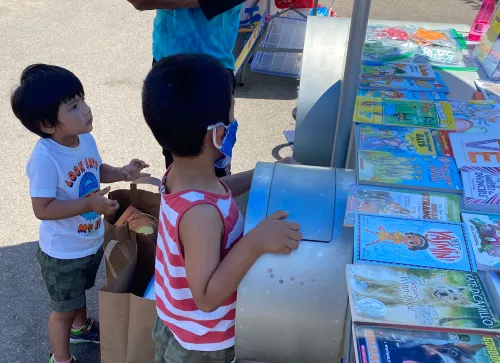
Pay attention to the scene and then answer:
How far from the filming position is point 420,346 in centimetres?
94

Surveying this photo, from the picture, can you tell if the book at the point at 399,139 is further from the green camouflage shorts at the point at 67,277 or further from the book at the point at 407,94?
the green camouflage shorts at the point at 67,277

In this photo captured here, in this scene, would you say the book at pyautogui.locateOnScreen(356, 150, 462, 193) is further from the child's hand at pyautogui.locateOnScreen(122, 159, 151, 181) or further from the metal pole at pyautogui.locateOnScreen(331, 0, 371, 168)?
the child's hand at pyautogui.locateOnScreen(122, 159, 151, 181)

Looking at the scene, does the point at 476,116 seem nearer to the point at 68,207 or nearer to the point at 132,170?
the point at 132,170

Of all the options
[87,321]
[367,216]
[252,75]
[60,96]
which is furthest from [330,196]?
[252,75]

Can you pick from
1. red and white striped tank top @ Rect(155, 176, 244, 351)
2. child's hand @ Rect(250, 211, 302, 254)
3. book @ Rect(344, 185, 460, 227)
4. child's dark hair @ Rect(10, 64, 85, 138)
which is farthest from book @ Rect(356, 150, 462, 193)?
child's dark hair @ Rect(10, 64, 85, 138)

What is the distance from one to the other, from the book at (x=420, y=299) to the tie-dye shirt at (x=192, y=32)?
1.16 meters

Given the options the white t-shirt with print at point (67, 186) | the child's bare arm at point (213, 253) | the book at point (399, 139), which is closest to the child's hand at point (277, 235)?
the child's bare arm at point (213, 253)

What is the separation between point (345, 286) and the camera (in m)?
1.16

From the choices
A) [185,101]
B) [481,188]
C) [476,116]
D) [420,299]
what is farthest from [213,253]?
[476,116]

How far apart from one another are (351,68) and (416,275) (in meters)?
0.77

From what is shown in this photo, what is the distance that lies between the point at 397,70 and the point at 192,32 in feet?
2.70

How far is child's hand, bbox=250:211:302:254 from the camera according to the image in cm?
115

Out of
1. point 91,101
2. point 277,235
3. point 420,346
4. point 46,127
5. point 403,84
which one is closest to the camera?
point 420,346

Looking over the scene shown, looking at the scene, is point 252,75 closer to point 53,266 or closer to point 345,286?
point 53,266
